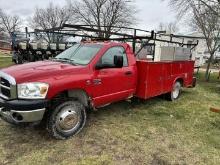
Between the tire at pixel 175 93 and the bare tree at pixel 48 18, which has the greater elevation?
the bare tree at pixel 48 18

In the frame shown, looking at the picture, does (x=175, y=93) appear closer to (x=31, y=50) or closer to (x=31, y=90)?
(x=31, y=90)

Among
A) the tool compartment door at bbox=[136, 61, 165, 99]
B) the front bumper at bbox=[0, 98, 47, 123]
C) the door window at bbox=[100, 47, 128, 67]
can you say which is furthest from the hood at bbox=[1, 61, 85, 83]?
the tool compartment door at bbox=[136, 61, 165, 99]

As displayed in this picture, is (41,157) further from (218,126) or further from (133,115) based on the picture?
(218,126)

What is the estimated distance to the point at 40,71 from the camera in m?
4.21

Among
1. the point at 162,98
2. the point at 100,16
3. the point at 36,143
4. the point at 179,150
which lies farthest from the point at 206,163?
the point at 100,16

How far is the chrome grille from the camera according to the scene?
13.0 ft

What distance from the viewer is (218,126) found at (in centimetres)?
559

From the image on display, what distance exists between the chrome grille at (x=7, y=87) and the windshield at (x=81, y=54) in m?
1.44

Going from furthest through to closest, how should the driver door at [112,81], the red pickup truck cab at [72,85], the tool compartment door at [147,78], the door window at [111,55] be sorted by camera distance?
the tool compartment door at [147,78]
the door window at [111,55]
the driver door at [112,81]
the red pickup truck cab at [72,85]

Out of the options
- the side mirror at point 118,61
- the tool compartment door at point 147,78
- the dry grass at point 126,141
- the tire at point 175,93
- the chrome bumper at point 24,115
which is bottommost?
the dry grass at point 126,141

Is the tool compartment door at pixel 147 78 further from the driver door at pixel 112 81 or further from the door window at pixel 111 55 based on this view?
the door window at pixel 111 55

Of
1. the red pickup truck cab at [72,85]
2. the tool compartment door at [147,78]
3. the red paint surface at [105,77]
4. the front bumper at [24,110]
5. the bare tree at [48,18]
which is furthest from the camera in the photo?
the bare tree at [48,18]

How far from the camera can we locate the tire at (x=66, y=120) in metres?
4.28

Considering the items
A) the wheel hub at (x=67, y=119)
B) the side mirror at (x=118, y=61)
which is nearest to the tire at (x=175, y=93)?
the side mirror at (x=118, y=61)
